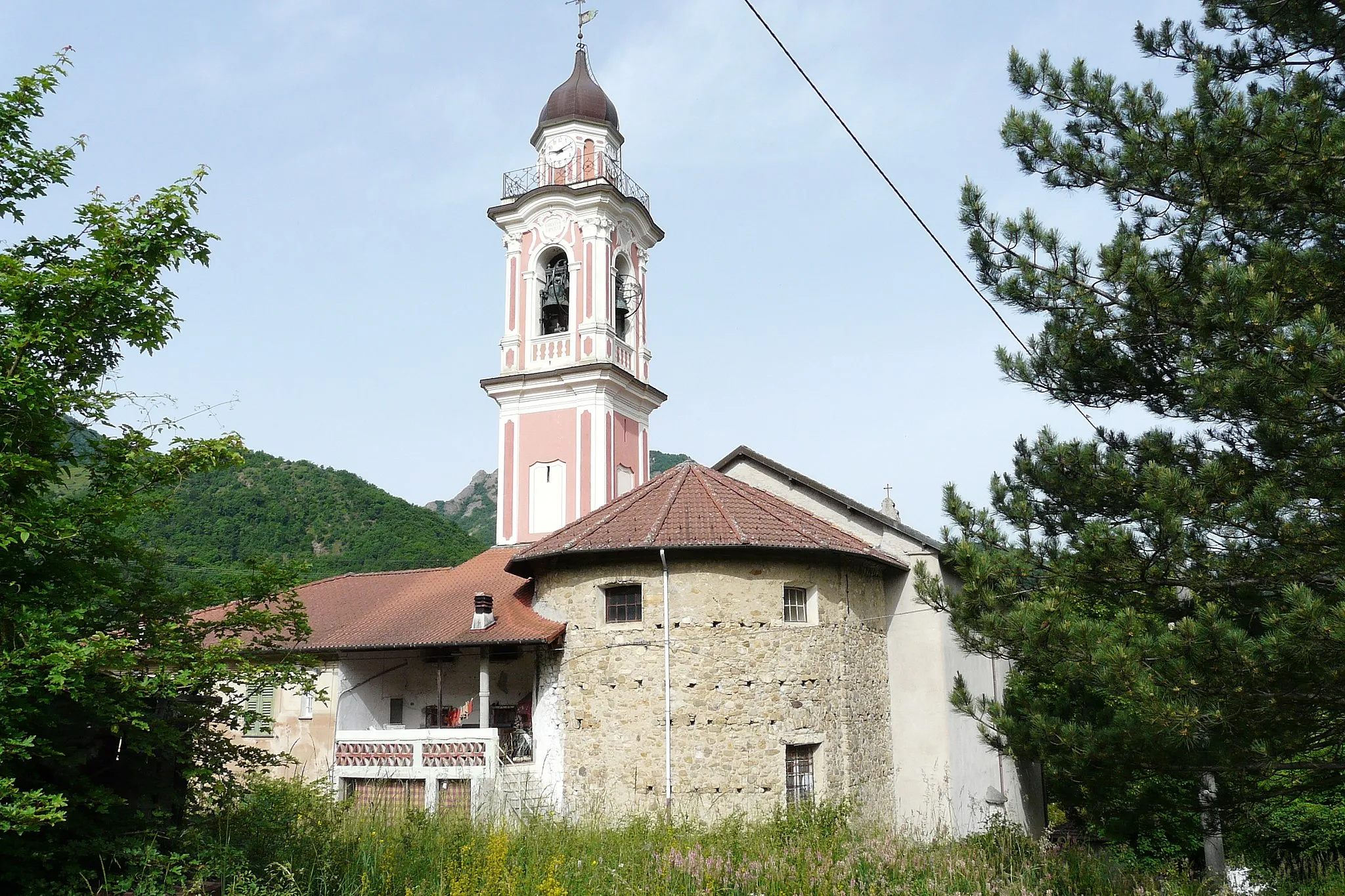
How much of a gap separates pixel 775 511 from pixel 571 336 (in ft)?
32.6

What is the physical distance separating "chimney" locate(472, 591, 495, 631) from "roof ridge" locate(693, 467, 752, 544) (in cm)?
411

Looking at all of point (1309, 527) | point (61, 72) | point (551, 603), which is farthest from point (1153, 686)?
point (551, 603)

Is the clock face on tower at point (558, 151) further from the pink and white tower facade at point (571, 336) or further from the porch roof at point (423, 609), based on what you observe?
the porch roof at point (423, 609)

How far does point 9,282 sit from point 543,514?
720 inches

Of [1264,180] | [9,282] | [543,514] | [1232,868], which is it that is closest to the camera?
[9,282]

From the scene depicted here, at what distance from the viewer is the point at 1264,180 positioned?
8523 mm

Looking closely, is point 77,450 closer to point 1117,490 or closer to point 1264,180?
point 1117,490

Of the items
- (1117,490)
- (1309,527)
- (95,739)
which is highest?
(1117,490)

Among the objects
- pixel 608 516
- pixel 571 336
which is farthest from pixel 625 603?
pixel 571 336

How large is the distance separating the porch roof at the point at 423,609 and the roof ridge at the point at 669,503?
2174mm

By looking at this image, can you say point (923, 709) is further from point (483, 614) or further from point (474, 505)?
point (474, 505)

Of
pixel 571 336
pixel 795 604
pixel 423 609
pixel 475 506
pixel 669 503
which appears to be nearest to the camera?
pixel 795 604

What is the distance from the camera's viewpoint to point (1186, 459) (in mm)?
9227

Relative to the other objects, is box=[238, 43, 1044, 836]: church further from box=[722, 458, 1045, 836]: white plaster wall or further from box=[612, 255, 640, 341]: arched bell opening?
box=[612, 255, 640, 341]: arched bell opening
